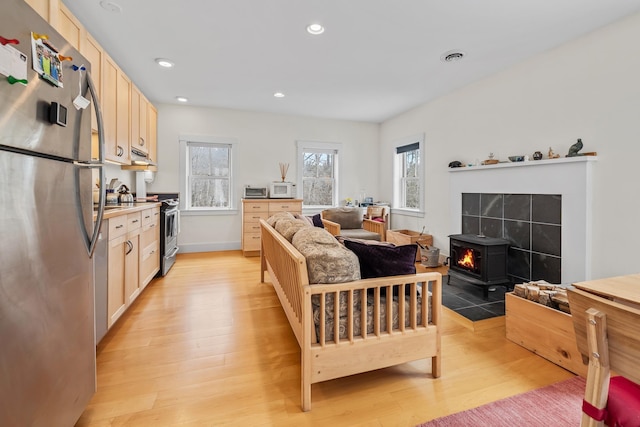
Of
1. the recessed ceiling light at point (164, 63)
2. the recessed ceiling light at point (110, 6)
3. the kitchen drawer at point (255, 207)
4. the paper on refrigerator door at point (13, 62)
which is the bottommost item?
the kitchen drawer at point (255, 207)

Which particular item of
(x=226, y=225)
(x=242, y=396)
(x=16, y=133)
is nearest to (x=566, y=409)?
(x=242, y=396)

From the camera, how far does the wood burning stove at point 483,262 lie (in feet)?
9.82

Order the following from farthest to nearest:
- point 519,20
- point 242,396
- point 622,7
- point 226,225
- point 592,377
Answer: point 226,225
point 519,20
point 622,7
point 242,396
point 592,377

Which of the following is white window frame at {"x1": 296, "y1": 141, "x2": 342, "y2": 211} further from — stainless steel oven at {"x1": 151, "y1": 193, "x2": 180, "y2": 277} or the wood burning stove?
the wood burning stove

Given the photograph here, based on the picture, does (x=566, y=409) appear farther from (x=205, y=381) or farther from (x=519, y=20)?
(x=519, y=20)

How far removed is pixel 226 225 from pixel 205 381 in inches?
153

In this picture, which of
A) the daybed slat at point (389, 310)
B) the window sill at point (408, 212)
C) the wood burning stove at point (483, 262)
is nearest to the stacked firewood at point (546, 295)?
the wood burning stove at point (483, 262)

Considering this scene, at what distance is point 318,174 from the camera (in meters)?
6.01

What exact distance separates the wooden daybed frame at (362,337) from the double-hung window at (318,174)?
13.7ft

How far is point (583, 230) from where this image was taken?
8.83 ft

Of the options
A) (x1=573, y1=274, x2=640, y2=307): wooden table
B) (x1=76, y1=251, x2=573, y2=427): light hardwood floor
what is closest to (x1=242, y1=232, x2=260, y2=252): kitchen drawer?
(x1=76, y1=251, x2=573, y2=427): light hardwood floor

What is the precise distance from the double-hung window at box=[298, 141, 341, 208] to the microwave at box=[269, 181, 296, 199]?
50 centimetres

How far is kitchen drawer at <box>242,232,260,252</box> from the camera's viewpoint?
495 centimetres

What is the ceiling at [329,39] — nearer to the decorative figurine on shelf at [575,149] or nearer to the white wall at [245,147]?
the white wall at [245,147]
